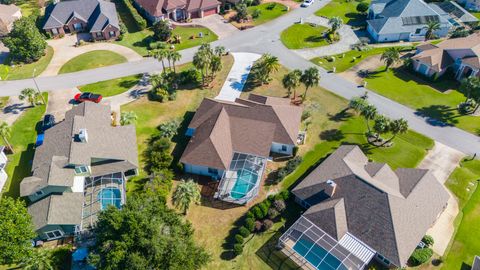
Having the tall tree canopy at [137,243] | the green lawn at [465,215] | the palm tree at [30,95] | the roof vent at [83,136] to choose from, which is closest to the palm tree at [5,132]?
the palm tree at [30,95]

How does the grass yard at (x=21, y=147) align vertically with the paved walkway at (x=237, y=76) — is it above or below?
below

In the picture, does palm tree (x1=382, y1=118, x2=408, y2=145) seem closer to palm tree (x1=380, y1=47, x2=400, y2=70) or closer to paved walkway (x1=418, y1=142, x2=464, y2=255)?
paved walkway (x1=418, y1=142, x2=464, y2=255)

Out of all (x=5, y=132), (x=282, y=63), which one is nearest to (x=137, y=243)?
(x=5, y=132)

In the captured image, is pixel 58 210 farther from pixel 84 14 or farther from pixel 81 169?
pixel 84 14

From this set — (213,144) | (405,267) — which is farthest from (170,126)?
(405,267)

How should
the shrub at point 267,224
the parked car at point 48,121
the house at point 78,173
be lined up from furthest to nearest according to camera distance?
1. the parked car at point 48,121
2. the shrub at point 267,224
3. the house at point 78,173

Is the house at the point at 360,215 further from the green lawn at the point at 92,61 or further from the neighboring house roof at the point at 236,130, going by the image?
the green lawn at the point at 92,61

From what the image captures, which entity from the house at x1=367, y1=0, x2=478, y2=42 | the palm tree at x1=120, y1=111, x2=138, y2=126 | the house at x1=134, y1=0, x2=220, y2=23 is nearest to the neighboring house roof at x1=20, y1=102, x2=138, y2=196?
the palm tree at x1=120, y1=111, x2=138, y2=126
